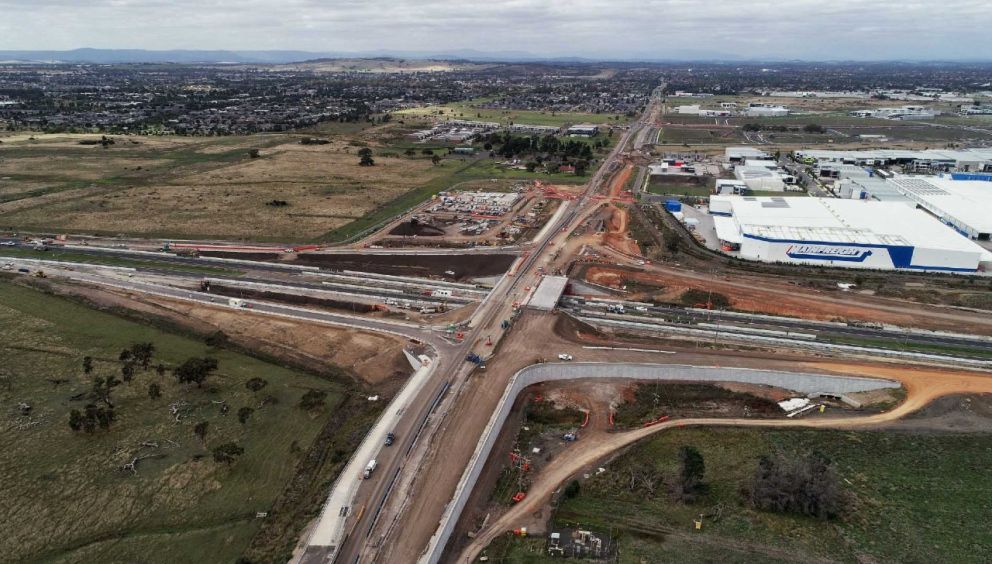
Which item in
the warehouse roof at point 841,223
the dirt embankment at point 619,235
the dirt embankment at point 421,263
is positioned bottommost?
the dirt embankment at point 421,263


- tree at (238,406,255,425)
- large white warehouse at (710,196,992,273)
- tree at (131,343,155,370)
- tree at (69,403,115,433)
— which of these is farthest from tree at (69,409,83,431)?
large white warehouse at (710,196,992,273)

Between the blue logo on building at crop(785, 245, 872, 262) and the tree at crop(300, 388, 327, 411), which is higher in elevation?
the blue logo on building at crop(785, 245, 872, 262)

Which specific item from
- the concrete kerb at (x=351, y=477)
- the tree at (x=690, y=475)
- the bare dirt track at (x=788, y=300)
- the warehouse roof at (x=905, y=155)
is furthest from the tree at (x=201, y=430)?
the warehouse roof at (x=905, y=155)

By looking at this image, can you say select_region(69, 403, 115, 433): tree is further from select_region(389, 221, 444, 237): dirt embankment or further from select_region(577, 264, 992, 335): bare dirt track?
select_region(577, 264, 992, 335): bare dirt track

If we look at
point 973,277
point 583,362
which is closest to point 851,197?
point 973,277

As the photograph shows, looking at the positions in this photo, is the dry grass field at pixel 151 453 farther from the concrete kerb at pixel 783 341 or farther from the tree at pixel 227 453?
the concrete kerb at pixel 783 341

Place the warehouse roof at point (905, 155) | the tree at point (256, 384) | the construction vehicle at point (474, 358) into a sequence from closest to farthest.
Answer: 1. the tree at point (256, 384)
2. the construction vehicle at point (474, 358)
3. the warehouse roof at point (905, 155)

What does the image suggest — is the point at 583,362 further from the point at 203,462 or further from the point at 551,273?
the point at 203,462

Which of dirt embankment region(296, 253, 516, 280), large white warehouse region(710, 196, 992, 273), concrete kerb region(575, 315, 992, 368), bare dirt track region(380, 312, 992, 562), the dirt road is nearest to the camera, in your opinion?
bare dirt track region(380, 312, 992, 562)

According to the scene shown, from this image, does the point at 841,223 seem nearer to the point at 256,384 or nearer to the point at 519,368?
the point at 519,368
